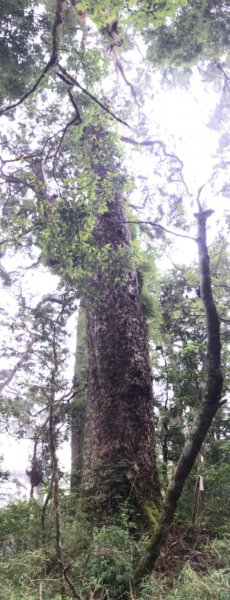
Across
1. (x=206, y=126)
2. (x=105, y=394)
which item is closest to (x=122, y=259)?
(x=105, y=394)

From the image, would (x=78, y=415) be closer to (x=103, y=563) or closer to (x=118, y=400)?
(x=118, y=400)

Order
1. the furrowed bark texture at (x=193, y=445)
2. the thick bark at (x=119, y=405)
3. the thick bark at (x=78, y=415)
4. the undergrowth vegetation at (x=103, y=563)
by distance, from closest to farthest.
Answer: the undergrowth vegetation at (x=103, y=563), the furrowed bark texture at (x=193, y=445), the thick bark at (x=119, y=405), the thick bark at (x=78, y=415)

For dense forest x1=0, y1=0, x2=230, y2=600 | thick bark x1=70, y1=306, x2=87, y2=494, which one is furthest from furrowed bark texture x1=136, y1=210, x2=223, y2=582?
thick bark x1=70, y1=306, x2=87, y2=494

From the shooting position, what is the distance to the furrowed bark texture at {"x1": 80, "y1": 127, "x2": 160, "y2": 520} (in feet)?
Answer: 16.6

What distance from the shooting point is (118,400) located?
573cm

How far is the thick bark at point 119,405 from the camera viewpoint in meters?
5.05

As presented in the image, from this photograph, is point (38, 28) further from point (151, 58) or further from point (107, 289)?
point (107, 289)

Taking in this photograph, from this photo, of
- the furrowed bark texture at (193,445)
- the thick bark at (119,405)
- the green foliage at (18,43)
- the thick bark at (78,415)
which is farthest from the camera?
the thick bark at (78,415)

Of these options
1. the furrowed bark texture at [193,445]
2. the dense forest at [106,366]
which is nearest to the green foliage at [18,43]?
the dense forest at [106,366]

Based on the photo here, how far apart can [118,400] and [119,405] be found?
8 centimetres

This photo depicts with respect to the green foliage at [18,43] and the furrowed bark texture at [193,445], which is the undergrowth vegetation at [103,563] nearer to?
the furrowed bark texture at [193,445]

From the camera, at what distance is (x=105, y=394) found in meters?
5.89

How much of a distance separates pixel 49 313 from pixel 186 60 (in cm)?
527

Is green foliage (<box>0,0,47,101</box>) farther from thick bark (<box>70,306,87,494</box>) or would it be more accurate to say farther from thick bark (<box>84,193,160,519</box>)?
thick bark (<box>70,306,87,494</box>)
